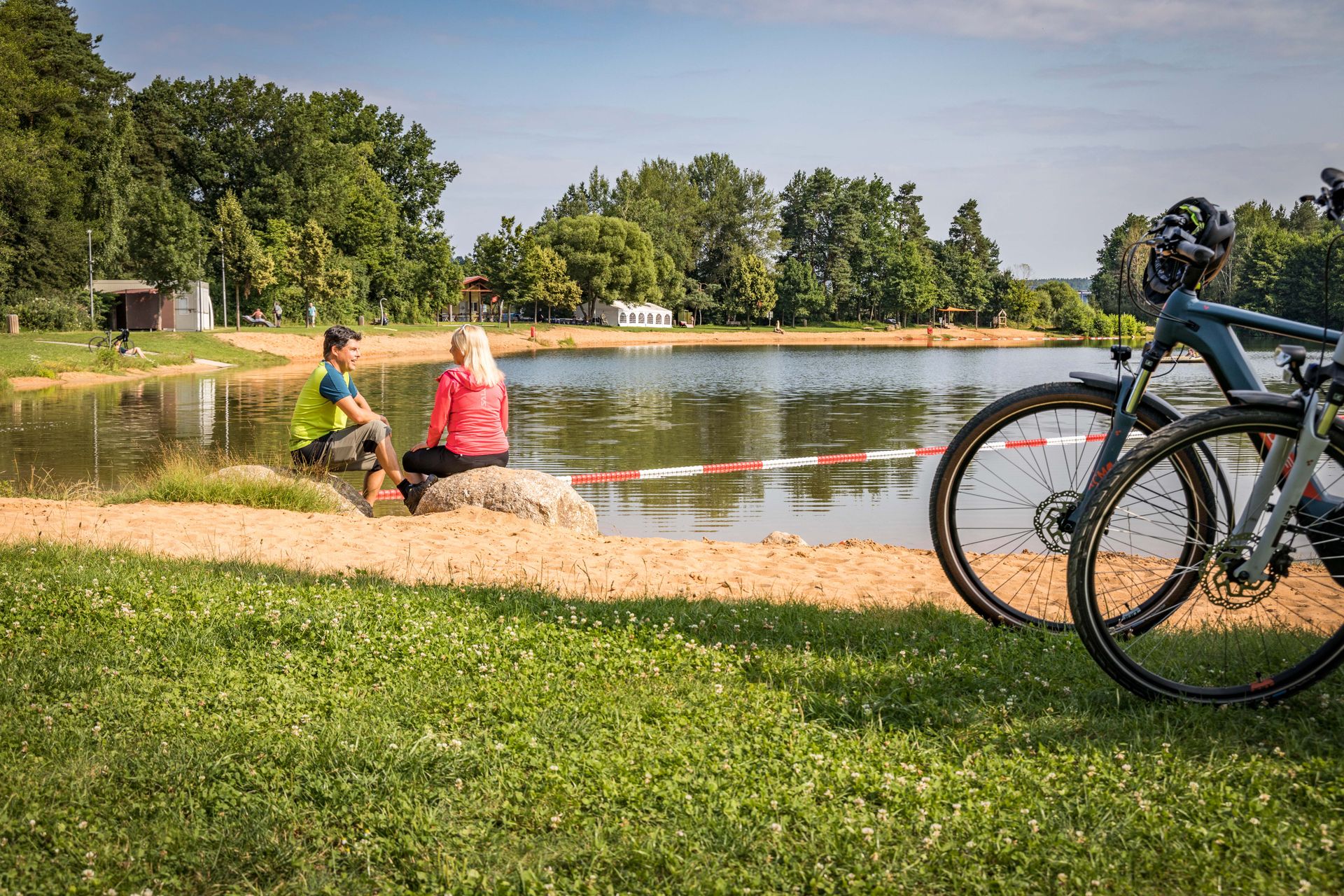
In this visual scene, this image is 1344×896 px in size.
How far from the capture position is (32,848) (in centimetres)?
293

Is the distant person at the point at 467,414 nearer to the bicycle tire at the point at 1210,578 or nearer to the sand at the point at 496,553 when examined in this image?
the sand at the point at 496,553

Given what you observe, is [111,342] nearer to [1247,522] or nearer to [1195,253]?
[1195,253]

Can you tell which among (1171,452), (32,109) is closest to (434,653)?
(1171,452)

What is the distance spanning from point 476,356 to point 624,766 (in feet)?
27.9

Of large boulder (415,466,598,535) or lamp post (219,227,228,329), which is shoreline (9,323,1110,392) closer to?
lamp post (219,227,228,329)

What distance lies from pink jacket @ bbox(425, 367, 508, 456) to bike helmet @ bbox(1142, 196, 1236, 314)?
7.59m

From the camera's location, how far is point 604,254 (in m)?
101

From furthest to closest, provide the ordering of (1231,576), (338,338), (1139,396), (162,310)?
(162,310), (338,338), (1139,396), (1231,576)

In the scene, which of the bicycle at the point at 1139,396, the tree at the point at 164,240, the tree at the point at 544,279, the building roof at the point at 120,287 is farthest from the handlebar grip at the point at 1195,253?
the tree at the point at 544,279

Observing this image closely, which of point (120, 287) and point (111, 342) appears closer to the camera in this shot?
point (111, 342)

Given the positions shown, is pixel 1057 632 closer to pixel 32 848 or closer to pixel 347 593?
pixel 347 593

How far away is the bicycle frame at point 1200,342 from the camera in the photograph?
4.20 metres

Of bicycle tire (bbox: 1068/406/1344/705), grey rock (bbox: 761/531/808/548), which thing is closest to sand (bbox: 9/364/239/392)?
grey rock (bbox: 761/531/808/548)

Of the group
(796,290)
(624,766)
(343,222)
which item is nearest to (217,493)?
(624,766)
